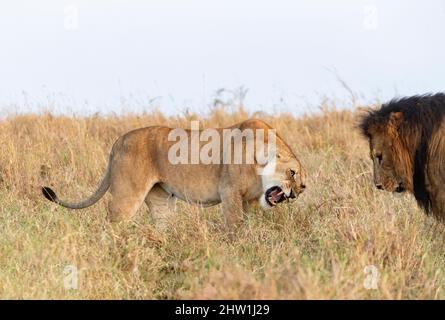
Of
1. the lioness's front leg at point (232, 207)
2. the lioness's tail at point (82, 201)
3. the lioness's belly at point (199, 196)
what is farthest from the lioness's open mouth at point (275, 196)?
the lioness's tail at point (82, 201)

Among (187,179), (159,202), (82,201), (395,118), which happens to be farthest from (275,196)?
(82,201)

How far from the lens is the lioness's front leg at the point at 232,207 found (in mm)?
7242

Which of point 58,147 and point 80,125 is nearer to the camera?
point 58,147

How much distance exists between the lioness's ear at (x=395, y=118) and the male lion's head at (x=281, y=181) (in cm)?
118

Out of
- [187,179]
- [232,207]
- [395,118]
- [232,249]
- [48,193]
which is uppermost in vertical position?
[395,118]

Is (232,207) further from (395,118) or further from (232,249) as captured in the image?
(395,118)

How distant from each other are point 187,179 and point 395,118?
80.1 inches

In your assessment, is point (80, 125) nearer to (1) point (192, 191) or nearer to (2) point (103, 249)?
(1) point (192, 191)

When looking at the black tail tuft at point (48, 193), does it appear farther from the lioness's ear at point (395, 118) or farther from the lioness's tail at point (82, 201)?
the lioness's ear at point (395, 118)

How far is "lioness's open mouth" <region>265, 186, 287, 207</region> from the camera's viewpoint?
7297 millimetres

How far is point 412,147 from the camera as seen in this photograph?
6453mm
